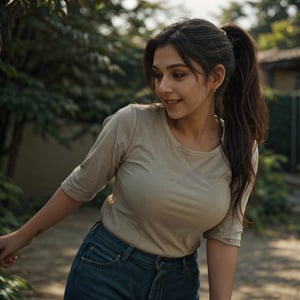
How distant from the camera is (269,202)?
10.5 metres

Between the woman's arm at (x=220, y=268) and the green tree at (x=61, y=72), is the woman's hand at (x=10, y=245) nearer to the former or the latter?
the woman's arm at (x=220, y=268)

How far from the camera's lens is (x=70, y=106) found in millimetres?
6215

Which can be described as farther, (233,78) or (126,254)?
(233,78)

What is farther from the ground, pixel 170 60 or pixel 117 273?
pixel 170 60

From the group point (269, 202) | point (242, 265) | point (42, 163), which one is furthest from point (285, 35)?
point (242, 265)

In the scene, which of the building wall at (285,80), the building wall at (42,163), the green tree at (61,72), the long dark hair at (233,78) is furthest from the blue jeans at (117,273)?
the building wall at (285,80)

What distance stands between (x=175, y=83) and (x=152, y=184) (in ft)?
1.23

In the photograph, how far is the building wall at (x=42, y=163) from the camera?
11.5 metres

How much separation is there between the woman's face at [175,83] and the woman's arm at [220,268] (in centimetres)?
53

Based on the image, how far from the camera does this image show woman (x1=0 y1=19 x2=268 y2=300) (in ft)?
8.00

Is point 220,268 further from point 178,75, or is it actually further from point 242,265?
point 242,265

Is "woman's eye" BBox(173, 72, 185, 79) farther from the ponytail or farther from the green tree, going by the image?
the green tree

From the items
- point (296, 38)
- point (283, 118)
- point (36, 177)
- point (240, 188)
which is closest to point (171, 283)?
point (240, 188)

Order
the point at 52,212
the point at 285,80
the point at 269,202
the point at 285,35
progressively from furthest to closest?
the point at 285,35 → the point at 285,80 → the point at 269,202 → the point at 52,212
